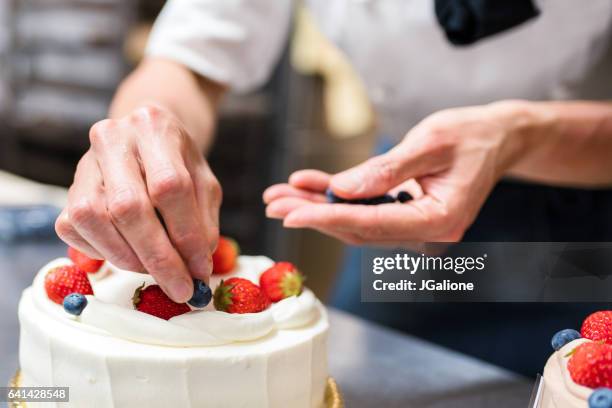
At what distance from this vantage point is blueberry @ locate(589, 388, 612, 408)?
0.73 meters

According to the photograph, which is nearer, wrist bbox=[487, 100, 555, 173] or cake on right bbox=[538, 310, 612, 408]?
cake on right bbox=[538, 310, 612, 408]

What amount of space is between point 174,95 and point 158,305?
0.58 metres

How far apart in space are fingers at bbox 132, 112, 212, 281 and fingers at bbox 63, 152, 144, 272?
6 cm

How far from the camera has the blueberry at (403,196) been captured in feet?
3.53

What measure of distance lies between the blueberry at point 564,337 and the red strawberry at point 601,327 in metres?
0.02

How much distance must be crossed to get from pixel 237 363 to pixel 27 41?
125 inches

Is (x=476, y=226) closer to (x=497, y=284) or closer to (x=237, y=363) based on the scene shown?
(x=497, y=284)

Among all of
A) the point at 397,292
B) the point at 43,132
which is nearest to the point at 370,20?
the point at 397,292

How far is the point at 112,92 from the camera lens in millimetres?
3545

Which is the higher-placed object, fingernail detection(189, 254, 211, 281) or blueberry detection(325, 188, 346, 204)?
blueberry detection(325, 188, 346, 204)

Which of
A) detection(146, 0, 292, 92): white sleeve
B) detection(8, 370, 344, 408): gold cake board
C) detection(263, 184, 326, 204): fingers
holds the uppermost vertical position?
detection(146, 0, 292, 92): white sleeve

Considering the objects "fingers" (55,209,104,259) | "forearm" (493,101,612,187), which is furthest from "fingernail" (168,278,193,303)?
"forearm" (493,101,612,187)

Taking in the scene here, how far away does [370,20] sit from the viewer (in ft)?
5.16

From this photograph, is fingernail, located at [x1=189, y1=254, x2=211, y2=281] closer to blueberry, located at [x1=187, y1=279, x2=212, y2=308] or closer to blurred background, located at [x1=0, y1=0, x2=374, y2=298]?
blueberry, located at [x1=187, y1=279, x2=212, y2=308]
